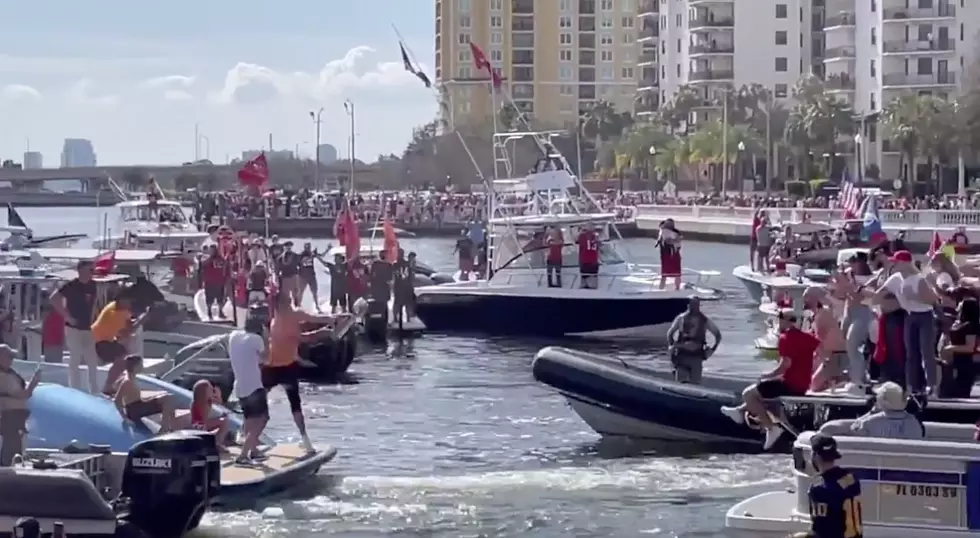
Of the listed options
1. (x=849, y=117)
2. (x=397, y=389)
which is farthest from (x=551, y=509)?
(x=849, y=117)

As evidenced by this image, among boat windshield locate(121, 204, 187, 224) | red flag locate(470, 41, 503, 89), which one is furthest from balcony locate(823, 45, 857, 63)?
red flag locate(470, 41, 503, 89)

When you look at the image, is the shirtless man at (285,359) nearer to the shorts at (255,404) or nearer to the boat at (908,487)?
the shorts at (255,404)

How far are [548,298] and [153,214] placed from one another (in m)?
20.4

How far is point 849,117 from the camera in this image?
338ft

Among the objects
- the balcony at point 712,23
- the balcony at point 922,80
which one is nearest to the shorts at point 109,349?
the balcony at point 922,80

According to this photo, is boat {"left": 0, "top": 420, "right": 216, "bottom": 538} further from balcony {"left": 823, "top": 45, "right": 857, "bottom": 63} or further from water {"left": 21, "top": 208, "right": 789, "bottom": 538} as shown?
balcony {"left": 823, "top": 45, "right": 857, "bottom": 63}

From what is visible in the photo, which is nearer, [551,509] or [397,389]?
[551,509]

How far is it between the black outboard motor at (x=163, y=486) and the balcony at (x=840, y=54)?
3948 inches

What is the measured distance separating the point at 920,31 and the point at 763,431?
8935cm

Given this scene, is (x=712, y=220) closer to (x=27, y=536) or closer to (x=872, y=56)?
(x=872, y=56)

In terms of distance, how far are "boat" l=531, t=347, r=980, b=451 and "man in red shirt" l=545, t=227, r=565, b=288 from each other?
42.0ft

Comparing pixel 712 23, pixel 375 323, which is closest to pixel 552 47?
pixel 712 23

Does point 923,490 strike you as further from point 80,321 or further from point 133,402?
point 80,321

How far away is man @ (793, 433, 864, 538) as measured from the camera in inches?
393
